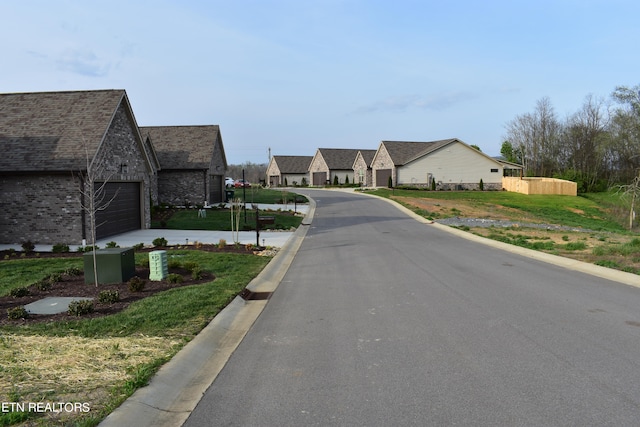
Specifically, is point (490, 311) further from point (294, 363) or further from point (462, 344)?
point (294, 363)

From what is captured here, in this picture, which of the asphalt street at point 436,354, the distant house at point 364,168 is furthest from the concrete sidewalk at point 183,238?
the distant house at point 364,168

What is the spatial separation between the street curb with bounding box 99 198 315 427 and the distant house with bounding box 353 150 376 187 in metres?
60.9

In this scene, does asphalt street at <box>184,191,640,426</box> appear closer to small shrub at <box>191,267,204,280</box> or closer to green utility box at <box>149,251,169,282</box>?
small shrub at <box>191,267,204,280</box>

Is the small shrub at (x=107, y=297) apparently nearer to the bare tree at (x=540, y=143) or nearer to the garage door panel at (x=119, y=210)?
the garage door panel at (x=119, y=210)

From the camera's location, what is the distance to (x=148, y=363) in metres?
5.40

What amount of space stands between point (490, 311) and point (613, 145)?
64675 millimetres

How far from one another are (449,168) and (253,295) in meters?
53.7

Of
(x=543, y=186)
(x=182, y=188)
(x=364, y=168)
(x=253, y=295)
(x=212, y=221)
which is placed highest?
(x=364, y=168)

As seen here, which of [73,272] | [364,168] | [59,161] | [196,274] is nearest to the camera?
[196,274]

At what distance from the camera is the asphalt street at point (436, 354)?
4.35 metres

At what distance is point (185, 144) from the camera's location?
36.2m

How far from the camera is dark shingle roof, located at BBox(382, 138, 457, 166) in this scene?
60.5 m

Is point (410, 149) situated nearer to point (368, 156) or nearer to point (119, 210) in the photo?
point (368, 156)

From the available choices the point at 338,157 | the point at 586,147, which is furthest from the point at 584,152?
the point at 338,157
